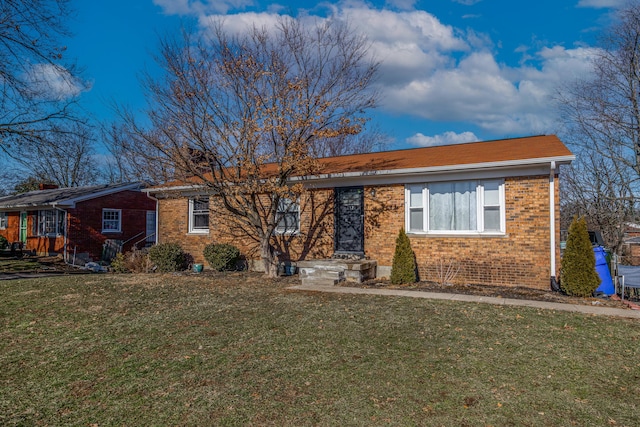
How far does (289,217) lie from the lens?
13078mm

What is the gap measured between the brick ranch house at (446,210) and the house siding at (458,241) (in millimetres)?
22

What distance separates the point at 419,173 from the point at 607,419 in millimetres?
7581

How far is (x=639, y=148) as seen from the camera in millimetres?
19109

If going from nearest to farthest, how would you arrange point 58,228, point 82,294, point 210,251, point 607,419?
1. point 607,419
2. point 82,294
3. point 210,251
4. point 58,228

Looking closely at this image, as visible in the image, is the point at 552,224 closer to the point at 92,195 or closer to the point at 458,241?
the point at 458,241

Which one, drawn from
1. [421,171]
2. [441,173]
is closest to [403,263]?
[421,171]

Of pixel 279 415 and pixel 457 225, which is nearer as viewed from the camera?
pixel 279 415

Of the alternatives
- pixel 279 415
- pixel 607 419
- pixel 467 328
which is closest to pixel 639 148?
pixel 467 328

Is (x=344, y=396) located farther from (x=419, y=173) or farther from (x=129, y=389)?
(x=419, y=173)

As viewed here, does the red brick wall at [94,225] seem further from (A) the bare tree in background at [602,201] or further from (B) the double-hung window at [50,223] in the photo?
(A) the bare tree in background at [602,201]

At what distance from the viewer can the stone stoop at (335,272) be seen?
34.4ft

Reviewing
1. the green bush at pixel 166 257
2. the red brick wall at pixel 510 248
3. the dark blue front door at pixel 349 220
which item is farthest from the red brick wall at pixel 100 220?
the red brick wall at pixel 510 248

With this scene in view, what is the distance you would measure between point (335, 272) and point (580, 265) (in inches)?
207

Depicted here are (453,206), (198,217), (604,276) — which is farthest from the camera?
(198,217)
